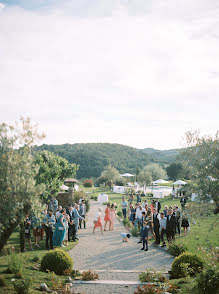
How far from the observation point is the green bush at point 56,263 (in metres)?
10.6

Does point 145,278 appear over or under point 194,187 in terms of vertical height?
under

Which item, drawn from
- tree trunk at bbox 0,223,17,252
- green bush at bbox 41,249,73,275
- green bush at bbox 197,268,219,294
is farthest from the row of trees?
green bush at bbox 197,268,219,294

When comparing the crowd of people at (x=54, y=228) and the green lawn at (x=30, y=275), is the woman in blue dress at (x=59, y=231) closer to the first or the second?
the crowd of people at (x=54, y=228)

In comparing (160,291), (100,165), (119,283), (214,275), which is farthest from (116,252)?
(100,165)

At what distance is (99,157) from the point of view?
125 metres

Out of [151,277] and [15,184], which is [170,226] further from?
[15,184]

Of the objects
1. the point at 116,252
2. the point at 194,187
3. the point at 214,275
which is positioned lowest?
the point at 116,252

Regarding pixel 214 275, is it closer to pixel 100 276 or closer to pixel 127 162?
pixel 100 276

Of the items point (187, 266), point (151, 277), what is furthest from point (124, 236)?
point (187, 266)

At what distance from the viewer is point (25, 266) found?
10.8 meters

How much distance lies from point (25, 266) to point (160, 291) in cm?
492

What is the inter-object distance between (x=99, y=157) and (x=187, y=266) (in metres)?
115

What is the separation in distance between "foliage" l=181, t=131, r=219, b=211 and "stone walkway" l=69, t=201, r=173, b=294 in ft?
11.6

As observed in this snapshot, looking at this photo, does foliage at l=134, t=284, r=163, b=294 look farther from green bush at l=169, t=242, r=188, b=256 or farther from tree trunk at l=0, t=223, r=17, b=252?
green bush at l=169, t=242, r=188, b=256
